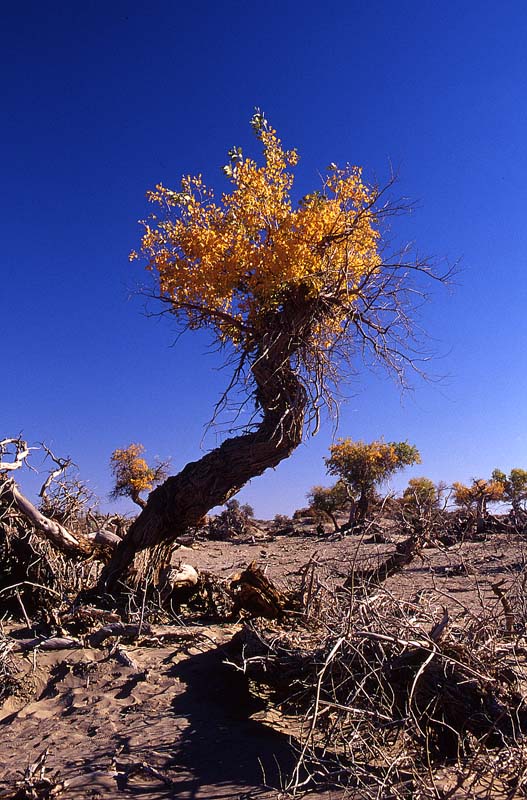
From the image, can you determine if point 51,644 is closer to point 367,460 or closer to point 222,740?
point 222,740

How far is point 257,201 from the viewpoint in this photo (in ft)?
29.5

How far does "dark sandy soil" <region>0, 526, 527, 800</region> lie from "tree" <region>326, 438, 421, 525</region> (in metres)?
24.5

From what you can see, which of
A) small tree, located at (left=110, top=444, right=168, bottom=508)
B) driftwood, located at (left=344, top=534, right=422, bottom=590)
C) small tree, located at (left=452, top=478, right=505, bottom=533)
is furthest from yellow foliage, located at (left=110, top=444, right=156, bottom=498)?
driftwood, located at (left=344, top=534, right=422, bottom=590)

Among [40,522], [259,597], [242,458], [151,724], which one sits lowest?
[151,724]

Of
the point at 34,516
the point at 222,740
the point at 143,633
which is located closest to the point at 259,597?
the point at 143,633

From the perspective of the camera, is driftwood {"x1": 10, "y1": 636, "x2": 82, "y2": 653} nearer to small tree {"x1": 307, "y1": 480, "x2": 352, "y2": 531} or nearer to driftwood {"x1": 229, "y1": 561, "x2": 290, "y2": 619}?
driftwood {"x1": 229, "y1": 561, "x2": 290, "y2": 619}

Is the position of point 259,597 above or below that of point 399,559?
below

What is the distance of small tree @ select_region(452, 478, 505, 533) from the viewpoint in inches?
240

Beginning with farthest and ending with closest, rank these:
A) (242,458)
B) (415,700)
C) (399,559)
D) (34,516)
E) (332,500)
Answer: (332,500), (34,516), (242,458), (399,559), (415,700)

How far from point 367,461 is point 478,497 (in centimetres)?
2332

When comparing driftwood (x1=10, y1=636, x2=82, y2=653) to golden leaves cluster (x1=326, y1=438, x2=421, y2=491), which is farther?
golden leaves cluster (x1=326, y1=438, x2=421, y2=491)

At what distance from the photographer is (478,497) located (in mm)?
7961

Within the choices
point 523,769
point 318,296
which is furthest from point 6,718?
point 318,296

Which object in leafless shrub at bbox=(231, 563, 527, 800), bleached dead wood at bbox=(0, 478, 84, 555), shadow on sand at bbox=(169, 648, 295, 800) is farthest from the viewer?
bleached dead wood at bbox=(0, 478, 84, 555)
